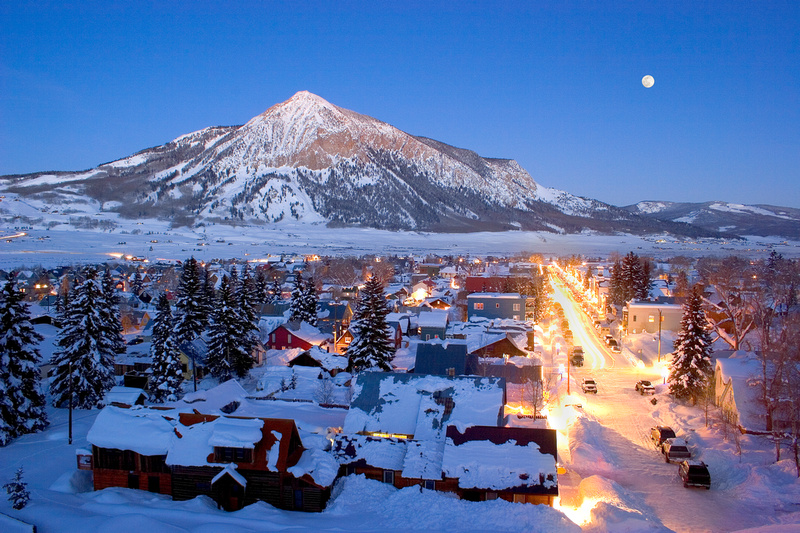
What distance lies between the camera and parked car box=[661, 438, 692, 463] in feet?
69.1

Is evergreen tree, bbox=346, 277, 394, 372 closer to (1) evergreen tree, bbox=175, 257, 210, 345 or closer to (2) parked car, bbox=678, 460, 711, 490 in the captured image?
(1) evergreen tree, bbox=175, 257, 210, 345

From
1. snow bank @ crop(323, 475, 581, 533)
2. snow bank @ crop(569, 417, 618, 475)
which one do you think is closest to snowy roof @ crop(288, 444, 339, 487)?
snow bank @ crop(323, 475, 581, 533)

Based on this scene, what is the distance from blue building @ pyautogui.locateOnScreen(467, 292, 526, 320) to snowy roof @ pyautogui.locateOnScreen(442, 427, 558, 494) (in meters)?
35.9

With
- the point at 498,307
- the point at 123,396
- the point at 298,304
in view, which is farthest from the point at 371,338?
the point at 498,307

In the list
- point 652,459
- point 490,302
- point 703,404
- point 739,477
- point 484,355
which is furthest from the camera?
point 490,302

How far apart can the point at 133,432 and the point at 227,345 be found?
1505 centimetres

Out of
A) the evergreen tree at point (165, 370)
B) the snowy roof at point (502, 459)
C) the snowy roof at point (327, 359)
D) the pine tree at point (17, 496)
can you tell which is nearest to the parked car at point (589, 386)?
the snowy roof at point (502, 459)

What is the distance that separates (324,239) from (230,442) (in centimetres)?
17594

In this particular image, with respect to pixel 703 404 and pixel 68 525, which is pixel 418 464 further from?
pixel 703 404

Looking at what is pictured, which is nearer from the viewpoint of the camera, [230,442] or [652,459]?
[230,442]

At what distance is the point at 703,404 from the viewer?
27.2 metres

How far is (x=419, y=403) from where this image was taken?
71.5 ft

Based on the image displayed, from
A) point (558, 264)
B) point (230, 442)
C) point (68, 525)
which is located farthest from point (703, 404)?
point (558, 264)

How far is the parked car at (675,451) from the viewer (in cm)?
2106
